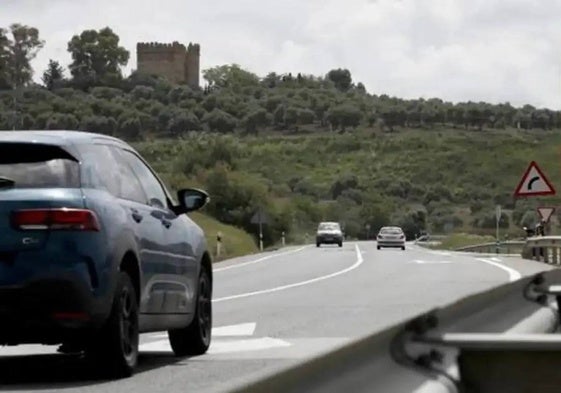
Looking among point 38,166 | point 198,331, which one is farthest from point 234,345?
point 38,166

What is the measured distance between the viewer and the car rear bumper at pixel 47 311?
10.5 m

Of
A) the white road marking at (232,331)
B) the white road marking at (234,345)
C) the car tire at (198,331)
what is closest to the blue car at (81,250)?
the car tire at (198,331)

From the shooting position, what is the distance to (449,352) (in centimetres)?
715

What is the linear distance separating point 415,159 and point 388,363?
165 meters

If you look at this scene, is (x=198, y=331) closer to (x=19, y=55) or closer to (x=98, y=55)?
(x=19, y=55)

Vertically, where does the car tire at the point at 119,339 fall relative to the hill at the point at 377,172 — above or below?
above

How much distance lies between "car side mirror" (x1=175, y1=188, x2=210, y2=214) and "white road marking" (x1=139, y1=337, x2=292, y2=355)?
1.43 metres

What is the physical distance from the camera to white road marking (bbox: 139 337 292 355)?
14398 millimetres

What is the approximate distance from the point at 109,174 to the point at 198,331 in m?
2.11

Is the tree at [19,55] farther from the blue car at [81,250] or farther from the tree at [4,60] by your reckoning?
the blue car at [81,250]

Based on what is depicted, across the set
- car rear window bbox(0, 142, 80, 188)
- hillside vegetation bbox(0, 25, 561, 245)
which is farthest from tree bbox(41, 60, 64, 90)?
car rear window bbox(0, 142, 80, 188)

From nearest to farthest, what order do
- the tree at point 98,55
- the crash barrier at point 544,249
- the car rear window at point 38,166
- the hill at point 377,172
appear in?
the car rear window at point 38,166, the crash barrier at point 544,249, the hill at point 377,172, the tree at point 98,55

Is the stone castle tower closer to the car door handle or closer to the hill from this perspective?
the hill

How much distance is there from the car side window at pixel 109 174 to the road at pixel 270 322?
1.28 meters
